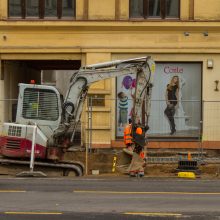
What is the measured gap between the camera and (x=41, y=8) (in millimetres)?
24844

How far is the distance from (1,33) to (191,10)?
7655 mm

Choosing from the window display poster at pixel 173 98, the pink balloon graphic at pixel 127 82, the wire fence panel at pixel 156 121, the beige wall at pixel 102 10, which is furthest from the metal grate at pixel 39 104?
the beige wall at pixel 102 10

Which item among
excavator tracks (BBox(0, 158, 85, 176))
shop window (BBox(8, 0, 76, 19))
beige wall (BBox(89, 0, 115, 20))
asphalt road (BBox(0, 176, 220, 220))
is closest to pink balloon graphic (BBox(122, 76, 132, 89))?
beige wall (BBox(89, 0, 115, 20))

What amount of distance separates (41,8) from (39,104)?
7263 mm

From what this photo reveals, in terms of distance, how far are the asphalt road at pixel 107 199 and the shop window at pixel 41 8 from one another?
10.1 meters

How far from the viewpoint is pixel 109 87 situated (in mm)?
24703

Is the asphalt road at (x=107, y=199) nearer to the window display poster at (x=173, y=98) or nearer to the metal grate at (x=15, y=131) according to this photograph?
the metal grate at (x=15, y=131)

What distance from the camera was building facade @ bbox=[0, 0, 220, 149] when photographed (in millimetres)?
24422

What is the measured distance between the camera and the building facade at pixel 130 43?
80.1 feet

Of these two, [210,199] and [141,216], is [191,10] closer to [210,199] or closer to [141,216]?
[210,199]

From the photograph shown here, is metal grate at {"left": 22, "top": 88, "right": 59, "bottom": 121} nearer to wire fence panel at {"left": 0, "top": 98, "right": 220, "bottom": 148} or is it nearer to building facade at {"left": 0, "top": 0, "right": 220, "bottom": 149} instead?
wire fence panel at {"left": 0, "top": 98, "right": 220, "bottom": 148}

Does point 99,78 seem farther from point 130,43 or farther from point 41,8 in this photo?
point 41,8

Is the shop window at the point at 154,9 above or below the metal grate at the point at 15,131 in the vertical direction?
above

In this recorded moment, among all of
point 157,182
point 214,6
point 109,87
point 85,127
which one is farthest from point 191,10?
point 157,182
